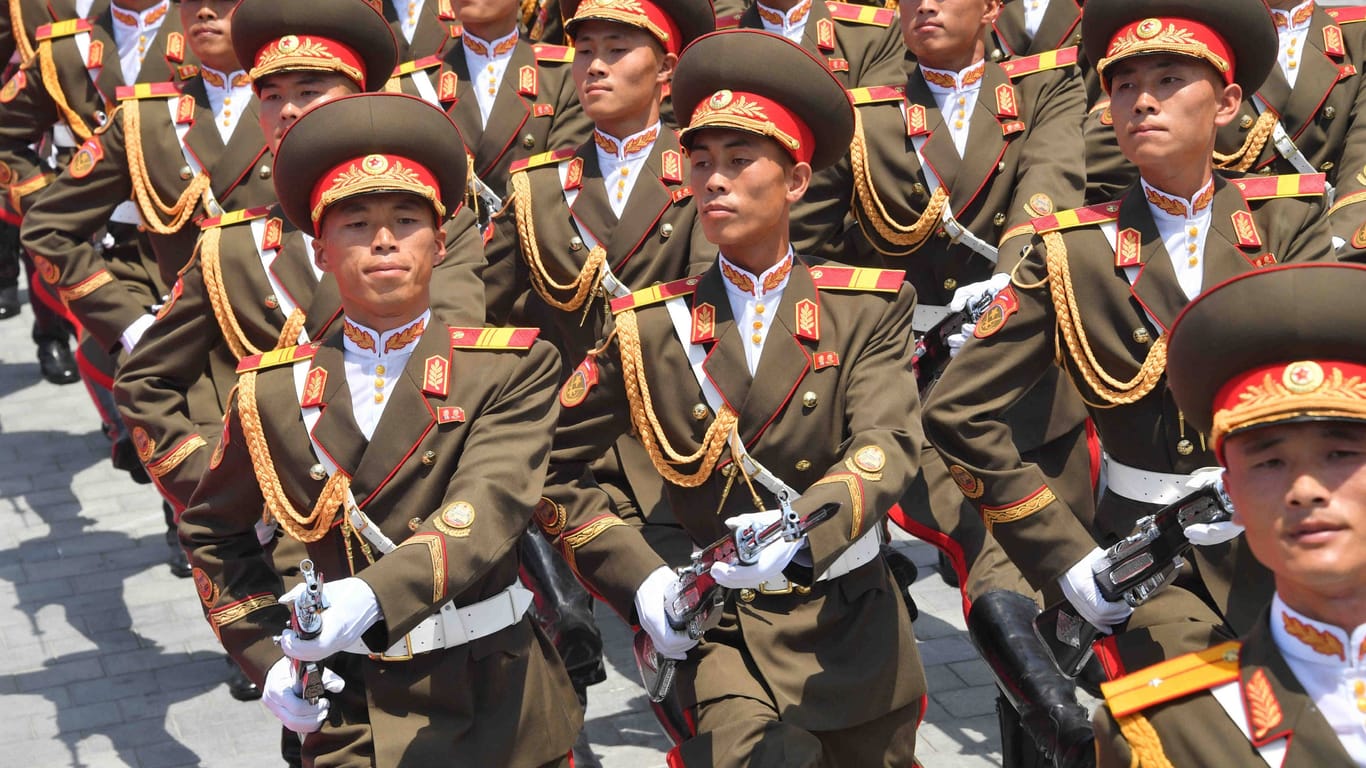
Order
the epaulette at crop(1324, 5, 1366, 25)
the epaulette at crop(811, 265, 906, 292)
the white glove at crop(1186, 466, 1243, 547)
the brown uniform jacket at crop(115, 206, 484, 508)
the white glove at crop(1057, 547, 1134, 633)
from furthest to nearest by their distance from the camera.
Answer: the epaulette at crop(1324, 5, 1366, 25) < the brown uniform jacket at crop(115, 206, 484, 508) < the epaulette at crop(811, 265, 906, 292) < the white glove at crop(1057, 547, 1134, 633) < the white glove at crop(1186, 466, 1243, 547)

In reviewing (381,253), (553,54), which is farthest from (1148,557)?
(553,54)

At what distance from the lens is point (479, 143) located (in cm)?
908

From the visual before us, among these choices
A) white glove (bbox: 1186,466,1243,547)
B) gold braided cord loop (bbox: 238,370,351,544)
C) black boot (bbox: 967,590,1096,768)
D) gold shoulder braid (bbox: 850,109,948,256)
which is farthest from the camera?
gold shoulder braid (bbox: 850,109,948,256)

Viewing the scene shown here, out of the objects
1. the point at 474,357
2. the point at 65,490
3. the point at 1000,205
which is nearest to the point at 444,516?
the point at 474,357

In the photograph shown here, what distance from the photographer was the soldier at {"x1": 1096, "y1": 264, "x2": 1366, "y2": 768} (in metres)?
4.00

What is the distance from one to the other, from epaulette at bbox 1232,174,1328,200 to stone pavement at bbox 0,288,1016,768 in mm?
2351

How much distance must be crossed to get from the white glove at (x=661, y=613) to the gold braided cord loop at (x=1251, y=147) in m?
3.68

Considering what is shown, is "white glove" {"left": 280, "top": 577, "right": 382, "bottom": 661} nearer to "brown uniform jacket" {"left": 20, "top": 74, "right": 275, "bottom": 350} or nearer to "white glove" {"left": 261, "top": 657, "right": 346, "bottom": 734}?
"white glove" {"left": 261, "top": 657, "right": 346, "bottom": 734}

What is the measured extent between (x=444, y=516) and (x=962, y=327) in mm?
2392

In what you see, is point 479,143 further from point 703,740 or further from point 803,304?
point 703,740

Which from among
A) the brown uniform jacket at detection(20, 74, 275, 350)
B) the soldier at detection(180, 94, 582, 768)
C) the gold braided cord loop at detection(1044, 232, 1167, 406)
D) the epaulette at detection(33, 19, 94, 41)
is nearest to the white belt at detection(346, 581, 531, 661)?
the soldier at detection(180, 94, 582, 768)

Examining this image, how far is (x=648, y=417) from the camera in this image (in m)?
5.99

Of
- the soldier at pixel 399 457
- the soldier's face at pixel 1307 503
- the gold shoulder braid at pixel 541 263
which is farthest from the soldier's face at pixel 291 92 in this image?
the soldier's face at pixel 1307 503

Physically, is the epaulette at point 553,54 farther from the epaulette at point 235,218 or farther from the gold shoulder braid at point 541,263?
the epaulette at point 235,218
